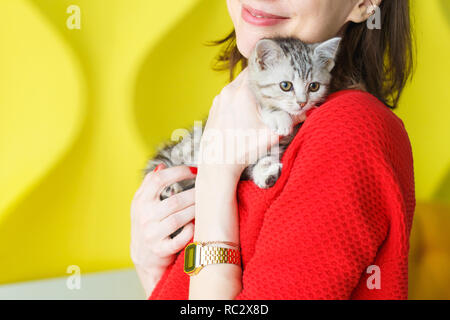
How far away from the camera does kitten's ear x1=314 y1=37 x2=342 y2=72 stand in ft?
3.48

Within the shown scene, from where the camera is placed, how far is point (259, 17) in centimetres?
106

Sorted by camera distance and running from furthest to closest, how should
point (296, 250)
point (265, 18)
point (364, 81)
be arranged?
point (364, 81)
point (265, 18)
point (296, 250)

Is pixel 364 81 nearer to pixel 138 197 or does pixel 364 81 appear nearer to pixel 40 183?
pixel 138 197

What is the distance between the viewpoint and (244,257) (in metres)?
0.87

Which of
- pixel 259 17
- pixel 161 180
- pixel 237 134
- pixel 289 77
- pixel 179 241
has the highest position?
pixel 259 17

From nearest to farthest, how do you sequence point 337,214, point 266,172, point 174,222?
1. point 337,214
2. point 266,172
3. point 174,222

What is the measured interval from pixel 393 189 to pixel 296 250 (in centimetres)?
19

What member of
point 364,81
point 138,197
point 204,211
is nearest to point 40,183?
point 138,197

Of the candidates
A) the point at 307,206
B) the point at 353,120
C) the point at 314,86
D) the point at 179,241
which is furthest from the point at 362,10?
the point at 179,241

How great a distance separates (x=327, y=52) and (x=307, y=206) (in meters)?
0.51

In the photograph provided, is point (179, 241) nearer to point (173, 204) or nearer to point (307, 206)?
point (173, 204)

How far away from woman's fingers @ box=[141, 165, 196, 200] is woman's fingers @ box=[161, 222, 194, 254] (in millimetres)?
147

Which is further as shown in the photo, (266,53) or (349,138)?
(266,53)
